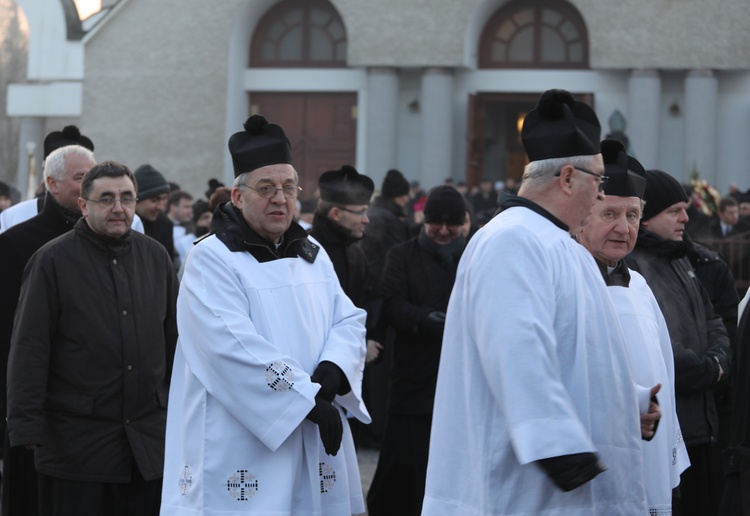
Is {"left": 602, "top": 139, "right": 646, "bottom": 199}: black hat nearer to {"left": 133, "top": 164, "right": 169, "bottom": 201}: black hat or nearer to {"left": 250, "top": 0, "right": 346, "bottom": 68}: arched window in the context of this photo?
{"left": 133, "top": 164, "right": 169, "bottom": 201}: black hat

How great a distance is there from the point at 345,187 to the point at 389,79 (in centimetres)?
1709

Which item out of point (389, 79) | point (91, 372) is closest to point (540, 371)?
point (91, 372)

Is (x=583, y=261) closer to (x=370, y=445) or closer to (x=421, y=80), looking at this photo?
(x=370, y=445)

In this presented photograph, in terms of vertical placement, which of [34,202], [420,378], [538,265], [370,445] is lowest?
[370,445]

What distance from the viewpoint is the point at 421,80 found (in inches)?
969

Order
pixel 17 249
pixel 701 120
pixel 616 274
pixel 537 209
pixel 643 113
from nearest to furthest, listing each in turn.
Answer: pixel 537 209 < pixel 616 274 < pixel 17 249 < pixel 701 120 < pixel 643 113

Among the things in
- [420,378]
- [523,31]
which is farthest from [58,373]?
[523,31]

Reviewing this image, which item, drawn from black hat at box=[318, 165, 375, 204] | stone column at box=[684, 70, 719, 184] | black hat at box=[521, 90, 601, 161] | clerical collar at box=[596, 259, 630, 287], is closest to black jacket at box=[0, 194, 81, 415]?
black hat at box=[318, 165, 375, 204]

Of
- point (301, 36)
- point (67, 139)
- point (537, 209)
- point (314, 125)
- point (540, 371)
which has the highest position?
point (301, 36)

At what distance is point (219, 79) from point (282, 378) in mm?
21593

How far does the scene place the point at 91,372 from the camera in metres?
5.78

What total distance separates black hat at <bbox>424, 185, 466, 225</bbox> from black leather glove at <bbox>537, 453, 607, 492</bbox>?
13.4 ft

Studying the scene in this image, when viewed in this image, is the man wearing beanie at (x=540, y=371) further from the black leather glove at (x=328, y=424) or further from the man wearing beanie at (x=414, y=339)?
the man wearing beanie at (x=414, y=339)

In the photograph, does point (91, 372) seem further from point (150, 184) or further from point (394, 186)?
point (394, 186)
